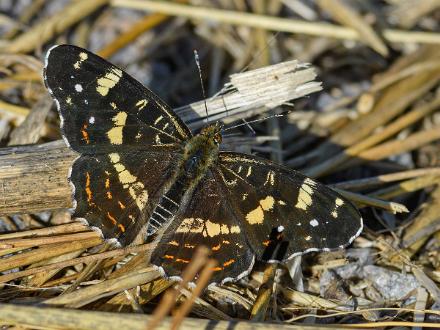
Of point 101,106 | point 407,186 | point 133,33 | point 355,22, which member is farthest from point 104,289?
point 355,22

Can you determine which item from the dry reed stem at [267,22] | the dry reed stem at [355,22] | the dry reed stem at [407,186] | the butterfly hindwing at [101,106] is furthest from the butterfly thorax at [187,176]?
the dry reed stem at [355,22]

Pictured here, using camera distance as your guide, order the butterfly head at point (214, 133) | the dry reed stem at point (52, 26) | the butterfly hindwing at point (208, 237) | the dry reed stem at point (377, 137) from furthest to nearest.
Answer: the dry reed stem at point (52, 26) < the dry reed stem at point (377, 137) < the butterfly head at point (214, 133) < the butterfly hindwing at point (208, 237)

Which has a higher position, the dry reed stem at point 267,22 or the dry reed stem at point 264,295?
the dry reed stem at point 267,22

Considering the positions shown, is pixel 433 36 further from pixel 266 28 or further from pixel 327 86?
pixel 266 28

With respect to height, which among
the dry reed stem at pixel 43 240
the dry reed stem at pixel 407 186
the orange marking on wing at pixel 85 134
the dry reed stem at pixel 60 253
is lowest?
the dry reed stem at pixel 407 186

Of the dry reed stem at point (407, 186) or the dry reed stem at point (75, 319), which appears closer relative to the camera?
the dry reed stem at point (75, 319)

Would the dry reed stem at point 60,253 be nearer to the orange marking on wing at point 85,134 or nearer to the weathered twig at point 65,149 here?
the weathered twig at point 65,149
